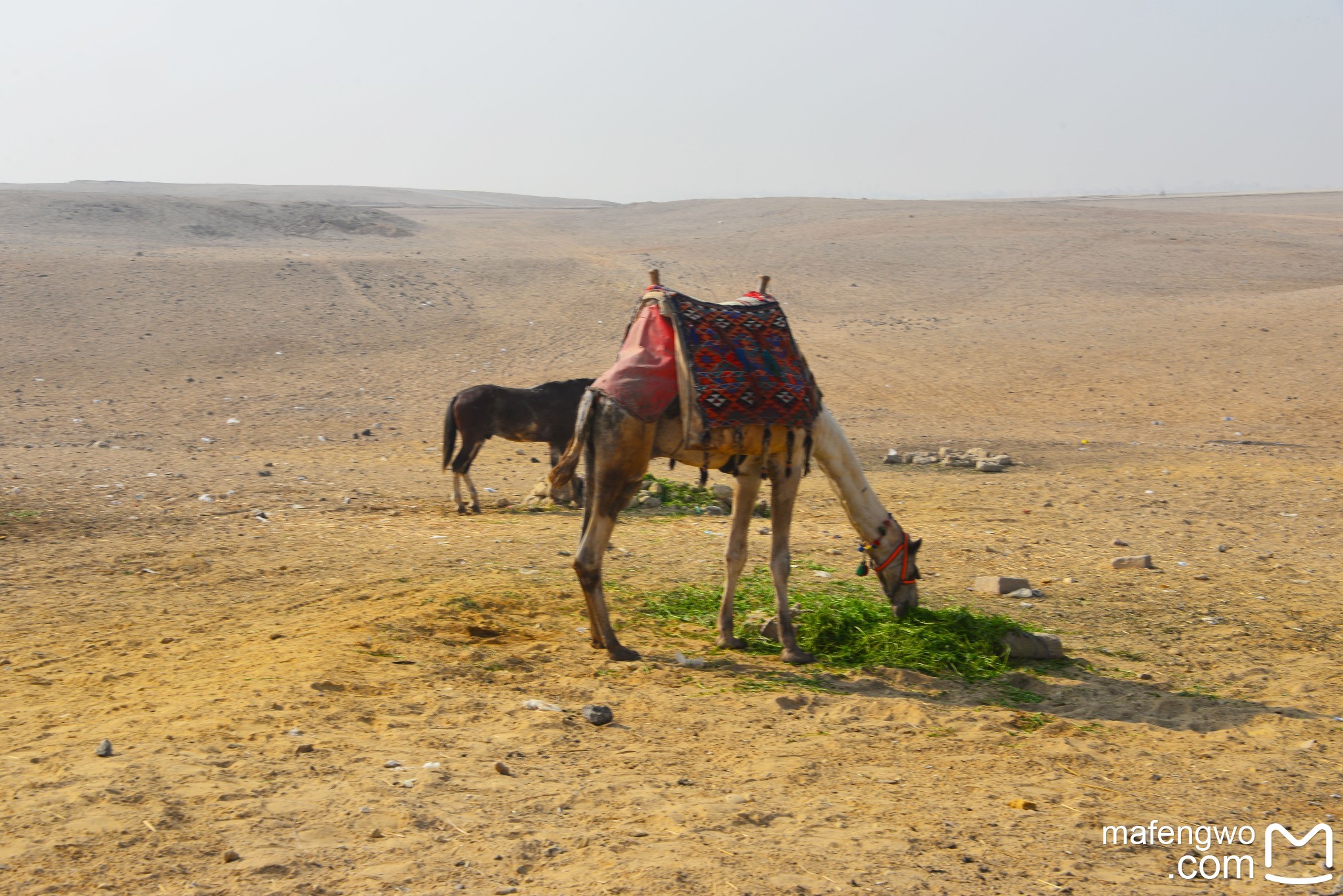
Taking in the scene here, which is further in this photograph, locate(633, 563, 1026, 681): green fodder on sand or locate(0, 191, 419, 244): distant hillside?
locate(0, 191, 419, 244): distant hillside

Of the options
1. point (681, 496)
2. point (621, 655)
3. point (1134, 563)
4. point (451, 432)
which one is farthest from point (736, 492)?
point (451, 432)

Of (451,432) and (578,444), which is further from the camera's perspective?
(451,432)

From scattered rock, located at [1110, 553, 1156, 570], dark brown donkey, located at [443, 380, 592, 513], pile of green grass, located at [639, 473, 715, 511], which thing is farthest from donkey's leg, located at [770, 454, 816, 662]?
dark brown donkey, located at [443, 380, 592, 513]

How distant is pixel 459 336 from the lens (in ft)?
75.6

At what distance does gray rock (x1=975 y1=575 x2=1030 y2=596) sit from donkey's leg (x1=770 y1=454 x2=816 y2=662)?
213 centimetres

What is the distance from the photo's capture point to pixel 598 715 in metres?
5.39

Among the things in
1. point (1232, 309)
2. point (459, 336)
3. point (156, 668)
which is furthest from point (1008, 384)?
point (156, 668)

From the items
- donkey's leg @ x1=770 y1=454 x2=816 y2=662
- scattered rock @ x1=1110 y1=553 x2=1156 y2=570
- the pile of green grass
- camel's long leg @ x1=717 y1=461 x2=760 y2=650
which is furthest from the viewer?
the pile of green grass

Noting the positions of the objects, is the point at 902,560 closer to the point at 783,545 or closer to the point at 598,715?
the point at 783,545

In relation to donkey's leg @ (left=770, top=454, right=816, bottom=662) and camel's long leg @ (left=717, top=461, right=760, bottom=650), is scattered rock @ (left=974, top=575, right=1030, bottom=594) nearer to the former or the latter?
donkey's leg @ (left=770, top=454, right=816, bottom=662)

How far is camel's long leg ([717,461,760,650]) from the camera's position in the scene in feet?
22.5

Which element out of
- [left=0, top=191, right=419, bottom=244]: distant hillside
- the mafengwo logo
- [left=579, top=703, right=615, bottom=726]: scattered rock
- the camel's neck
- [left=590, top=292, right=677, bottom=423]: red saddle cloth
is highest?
[left=0, top=191, right=419, bottom=244]: distant hillside

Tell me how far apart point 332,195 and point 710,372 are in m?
87.0

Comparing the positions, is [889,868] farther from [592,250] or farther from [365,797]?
[592,250]
